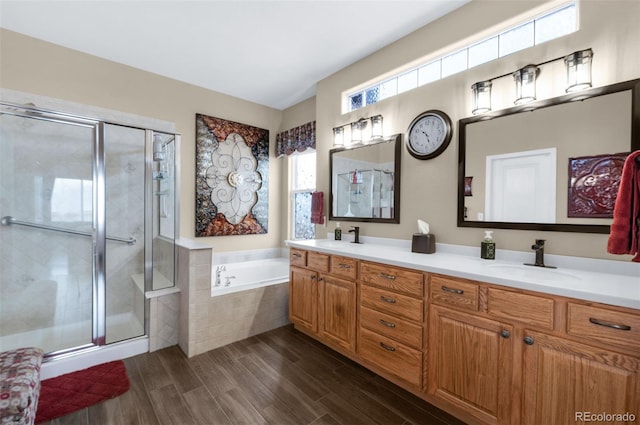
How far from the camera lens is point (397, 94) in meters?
2.55

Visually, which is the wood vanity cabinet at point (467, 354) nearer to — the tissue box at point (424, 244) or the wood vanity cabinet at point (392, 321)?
the wood vanity cabinet at point (392, 321)

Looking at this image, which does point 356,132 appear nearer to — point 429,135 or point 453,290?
point 429,135

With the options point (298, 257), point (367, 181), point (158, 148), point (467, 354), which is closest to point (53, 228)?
point (158, 148)

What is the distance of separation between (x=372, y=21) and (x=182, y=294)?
2.92 metres

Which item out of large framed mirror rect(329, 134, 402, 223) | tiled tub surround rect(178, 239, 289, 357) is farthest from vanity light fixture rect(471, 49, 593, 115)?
tiled tub surround rect(178, 239, 289, 357)

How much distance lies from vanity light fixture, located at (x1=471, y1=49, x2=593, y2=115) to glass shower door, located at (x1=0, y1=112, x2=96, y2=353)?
317 cm

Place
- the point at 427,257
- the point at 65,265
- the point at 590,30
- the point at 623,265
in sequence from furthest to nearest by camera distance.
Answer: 1. the point at 65,265
2. the point at 427,257
3. the point at 590,30
4. the point at 623,265

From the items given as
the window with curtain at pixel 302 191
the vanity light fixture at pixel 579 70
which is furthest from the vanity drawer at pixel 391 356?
the window with curtain at pixel 302 191

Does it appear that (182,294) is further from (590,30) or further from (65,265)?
(590,30)

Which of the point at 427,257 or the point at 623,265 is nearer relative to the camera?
the point at 623,265

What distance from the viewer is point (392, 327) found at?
6.15ft

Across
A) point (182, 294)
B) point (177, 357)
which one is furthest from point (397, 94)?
point (177, 357)

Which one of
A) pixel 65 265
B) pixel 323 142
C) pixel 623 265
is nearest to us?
pixel 623 265

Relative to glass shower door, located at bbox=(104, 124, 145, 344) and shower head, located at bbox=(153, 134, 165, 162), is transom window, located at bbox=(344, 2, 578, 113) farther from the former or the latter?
glass shower door, located at bbox=(104, 124, 145, 344)
